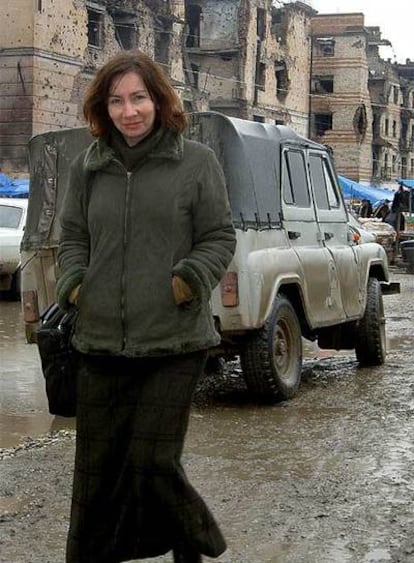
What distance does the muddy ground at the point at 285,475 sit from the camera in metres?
4.73

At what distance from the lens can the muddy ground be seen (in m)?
4.73

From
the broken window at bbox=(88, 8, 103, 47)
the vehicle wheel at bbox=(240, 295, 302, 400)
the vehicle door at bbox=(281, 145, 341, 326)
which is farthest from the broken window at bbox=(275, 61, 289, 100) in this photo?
the vehicle wheel at bbox=(240, 295, 302, 400)

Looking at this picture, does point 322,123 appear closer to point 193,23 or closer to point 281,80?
point 281,80

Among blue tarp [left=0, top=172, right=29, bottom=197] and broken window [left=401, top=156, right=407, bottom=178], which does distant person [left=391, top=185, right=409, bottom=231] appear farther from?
broken window [left=401, top=156, right=407, bottom=178]

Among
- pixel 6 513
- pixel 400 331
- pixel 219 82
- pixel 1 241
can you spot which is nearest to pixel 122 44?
pixel 219 82

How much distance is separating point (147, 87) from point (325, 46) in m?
68.3

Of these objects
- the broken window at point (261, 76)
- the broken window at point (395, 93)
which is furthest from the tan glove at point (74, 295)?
the broken window at point (395, 93)

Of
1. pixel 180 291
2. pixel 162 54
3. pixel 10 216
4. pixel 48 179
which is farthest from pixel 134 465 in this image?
pixel 162 54

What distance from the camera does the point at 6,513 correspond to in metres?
5.21

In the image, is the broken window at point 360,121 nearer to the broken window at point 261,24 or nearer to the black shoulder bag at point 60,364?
the broken window at point 261,24

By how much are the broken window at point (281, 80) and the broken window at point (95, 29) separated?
19.1m

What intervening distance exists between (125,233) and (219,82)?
53.2 m

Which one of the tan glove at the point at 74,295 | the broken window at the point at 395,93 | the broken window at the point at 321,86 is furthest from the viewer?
the broken window at the point at 395,93

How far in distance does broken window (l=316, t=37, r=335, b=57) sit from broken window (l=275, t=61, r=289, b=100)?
9.30 metres
